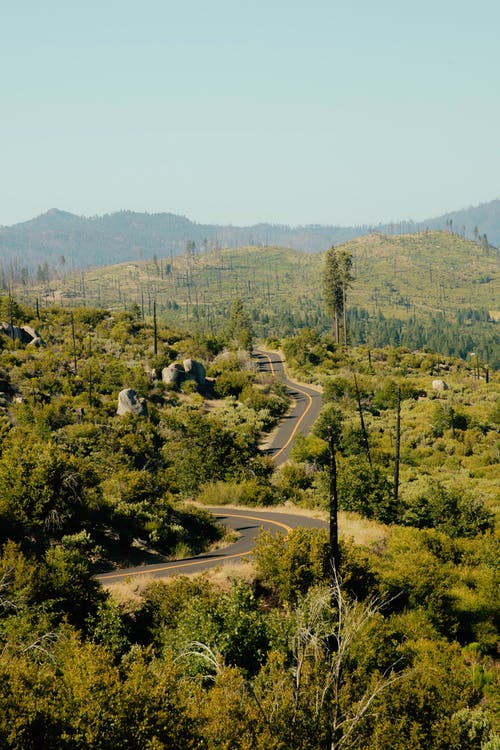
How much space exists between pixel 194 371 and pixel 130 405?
15311mm

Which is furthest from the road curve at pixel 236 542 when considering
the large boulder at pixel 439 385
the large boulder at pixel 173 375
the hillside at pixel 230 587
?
the large boulder at pixel 439 385

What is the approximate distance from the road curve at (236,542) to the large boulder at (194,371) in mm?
30607

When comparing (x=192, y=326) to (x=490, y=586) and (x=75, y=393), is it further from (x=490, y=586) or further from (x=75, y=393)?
(x=490, y=586)

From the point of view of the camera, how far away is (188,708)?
12820mm

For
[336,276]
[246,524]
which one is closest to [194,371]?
[246,524]

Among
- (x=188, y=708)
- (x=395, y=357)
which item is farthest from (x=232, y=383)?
(x=188, y=708)

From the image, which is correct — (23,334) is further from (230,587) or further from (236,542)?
(230,587)

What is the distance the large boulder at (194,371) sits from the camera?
67188 millimetres

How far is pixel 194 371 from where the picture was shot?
67.6 m

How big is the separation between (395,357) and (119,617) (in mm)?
77956

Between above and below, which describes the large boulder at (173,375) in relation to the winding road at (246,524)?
above

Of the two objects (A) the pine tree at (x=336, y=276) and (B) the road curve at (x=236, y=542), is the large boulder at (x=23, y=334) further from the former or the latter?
(A) the pine tree at (x=336, y=276)

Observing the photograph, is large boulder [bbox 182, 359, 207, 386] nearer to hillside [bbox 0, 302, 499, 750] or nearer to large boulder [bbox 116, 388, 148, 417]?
hillside [bbox 0, 302, 499, 750]

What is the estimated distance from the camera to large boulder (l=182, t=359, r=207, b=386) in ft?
220
